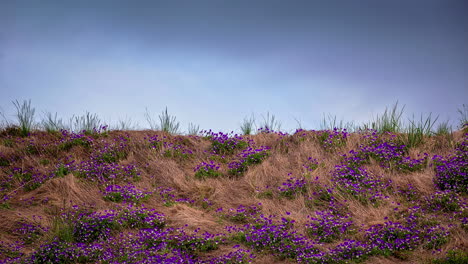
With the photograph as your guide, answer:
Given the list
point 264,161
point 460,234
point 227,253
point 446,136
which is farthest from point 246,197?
point 446,136

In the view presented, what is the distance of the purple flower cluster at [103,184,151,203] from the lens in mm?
8953

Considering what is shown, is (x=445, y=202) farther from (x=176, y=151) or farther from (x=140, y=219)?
(x=176, y=151)

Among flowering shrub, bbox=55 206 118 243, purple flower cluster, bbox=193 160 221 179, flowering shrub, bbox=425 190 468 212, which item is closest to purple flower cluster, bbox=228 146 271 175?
purple flower cluster, bbox=193 160 221 179

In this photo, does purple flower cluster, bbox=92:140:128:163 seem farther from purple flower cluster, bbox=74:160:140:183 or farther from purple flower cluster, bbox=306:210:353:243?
purple flower cluster, bbox=306:210:353:243

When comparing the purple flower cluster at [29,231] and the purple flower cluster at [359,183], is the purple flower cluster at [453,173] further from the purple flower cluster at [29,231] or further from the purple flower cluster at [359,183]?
the purple flower cluster at [29,231]

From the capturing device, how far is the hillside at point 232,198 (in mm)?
6688

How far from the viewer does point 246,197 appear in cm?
909

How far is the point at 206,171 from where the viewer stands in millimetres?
10203

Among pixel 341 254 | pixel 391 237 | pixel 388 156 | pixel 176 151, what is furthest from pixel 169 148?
pixel 391 237

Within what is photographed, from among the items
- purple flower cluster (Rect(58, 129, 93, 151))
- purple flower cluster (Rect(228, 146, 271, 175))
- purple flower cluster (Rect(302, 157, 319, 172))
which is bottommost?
purple flower cluster (Rect(302, 157, 319, 172))

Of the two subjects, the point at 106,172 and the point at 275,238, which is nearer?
the point at 275,238

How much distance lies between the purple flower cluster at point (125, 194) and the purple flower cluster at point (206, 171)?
1.51 meters

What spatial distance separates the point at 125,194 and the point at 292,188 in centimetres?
392

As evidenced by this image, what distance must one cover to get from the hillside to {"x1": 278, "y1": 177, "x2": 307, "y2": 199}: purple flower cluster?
27 millimetres
